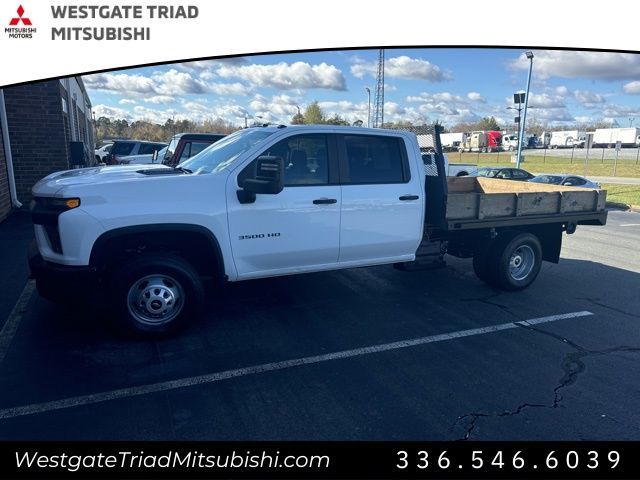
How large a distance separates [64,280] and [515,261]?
17.7ft

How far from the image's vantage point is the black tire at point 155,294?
423 cm

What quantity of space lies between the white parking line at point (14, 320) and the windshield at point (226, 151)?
2.34 m

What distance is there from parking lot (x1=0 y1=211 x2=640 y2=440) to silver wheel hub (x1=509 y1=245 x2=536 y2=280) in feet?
1.12

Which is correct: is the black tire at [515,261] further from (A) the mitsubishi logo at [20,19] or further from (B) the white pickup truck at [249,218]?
(A) the mitsubishi logo at [20,19]

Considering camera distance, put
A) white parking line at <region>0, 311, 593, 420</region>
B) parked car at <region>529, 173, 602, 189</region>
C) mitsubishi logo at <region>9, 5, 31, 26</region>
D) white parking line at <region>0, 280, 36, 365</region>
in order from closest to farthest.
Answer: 1. white parking line at <region>0, 311, 593, 420</region>
2. white parking line at <region>0, 280, 36, 365</region>
3. mitsubishi logo at <region>9, 5, 31, 26</region>
4. parked car at <region>529, 173, 602, 189</region>

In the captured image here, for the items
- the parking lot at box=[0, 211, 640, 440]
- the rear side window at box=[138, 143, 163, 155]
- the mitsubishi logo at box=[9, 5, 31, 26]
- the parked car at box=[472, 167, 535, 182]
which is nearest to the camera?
the parking lot at box=[0, 211, 640, 440]

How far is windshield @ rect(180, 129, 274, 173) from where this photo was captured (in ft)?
15.7

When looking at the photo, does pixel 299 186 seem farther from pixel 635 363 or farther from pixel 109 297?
pixel 635 363

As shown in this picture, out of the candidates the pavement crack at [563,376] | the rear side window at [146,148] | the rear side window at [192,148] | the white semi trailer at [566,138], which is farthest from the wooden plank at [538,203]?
the white semi trailer at [566,138]

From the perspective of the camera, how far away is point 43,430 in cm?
310

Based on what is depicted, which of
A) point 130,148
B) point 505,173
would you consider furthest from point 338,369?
point 130,148

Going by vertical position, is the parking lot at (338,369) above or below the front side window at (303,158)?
below

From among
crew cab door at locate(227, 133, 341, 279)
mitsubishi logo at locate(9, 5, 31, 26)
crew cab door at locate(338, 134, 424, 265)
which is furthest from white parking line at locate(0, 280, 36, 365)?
mitsubishi logo at locate(9, 5, 31, 26)

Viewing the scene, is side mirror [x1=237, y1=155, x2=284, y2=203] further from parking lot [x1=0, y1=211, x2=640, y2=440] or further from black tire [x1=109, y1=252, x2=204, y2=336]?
parking lot [x1=0, y1=211, x2=640, y2=440]
